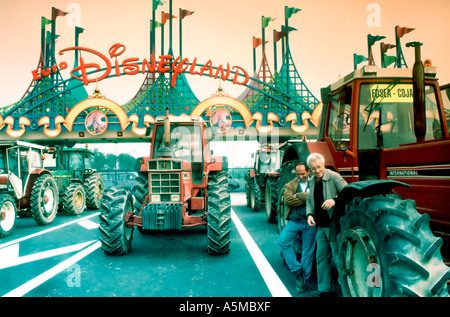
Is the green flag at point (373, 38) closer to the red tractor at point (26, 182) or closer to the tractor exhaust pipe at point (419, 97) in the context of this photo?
the tractor exhaust pipe at point (419, 97)

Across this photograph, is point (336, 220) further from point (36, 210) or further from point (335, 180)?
point (36, 210)

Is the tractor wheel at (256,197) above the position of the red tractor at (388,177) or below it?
below

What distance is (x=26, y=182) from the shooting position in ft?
27.4

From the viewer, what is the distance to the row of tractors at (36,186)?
763cm

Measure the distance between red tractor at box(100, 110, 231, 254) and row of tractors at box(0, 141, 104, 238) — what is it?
301 centimetres

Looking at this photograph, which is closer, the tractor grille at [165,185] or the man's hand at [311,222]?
the man's hand at [311,222]

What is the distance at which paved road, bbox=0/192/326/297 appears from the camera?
361 centimetres

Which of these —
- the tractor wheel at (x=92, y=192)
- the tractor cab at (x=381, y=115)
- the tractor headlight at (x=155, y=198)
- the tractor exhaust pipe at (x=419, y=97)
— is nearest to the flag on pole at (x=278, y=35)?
the tractor wheel at (x=92, y=192)

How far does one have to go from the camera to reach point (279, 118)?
698 inches

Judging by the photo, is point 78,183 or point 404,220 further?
point 78,183

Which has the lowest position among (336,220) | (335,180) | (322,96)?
(336,220)

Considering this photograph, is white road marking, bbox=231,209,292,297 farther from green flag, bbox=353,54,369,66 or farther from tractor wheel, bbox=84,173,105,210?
tractor wheel, bbox=84,173,105,210

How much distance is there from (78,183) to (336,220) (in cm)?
972
